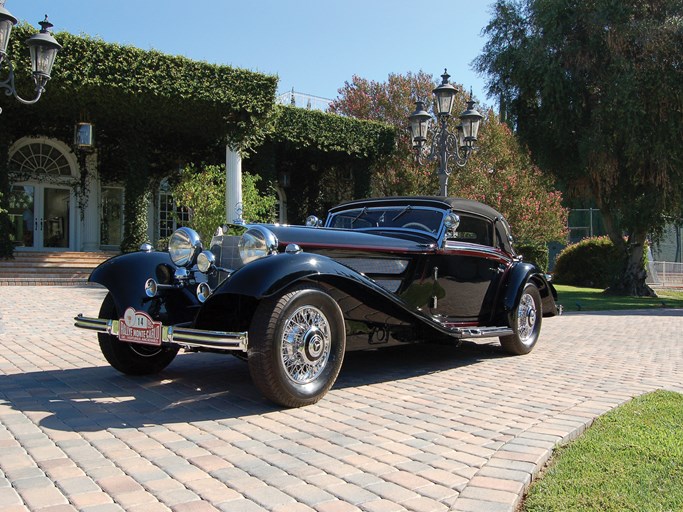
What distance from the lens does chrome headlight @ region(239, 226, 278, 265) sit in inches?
168

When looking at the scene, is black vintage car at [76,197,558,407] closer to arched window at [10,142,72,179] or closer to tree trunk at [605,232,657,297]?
tree trunk at [605,232,657,297]

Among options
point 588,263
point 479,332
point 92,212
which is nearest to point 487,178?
point 588,263

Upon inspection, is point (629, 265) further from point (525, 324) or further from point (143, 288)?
point (143, 288)

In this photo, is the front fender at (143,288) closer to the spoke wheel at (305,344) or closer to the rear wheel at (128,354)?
the rear wheel at (128,354)

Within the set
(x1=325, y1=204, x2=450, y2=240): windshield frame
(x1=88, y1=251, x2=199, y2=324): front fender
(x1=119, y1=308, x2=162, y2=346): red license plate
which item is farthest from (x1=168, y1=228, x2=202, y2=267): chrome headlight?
(x1=325, y1=204, x2=450, y2=240): windshield frame

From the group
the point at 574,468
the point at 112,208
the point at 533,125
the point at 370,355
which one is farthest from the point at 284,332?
the point at 112,208

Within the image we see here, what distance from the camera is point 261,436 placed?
11.3 feet

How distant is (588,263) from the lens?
24859mm

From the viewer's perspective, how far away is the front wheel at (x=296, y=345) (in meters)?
3.82

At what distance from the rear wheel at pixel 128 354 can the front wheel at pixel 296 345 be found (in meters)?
1.30

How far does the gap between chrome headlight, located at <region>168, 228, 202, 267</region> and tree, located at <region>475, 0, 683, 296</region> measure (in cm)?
1491

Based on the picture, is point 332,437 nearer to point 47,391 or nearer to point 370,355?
point 47,391

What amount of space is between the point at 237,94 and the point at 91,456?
591 inches

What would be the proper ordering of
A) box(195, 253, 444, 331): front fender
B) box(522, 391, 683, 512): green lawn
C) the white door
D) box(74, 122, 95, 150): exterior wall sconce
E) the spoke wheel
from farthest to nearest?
the white door
box(74, 122, 95, 150): exterior wall sconce
the spoke wheel
box(195, 253, 444, 331): front fender
box(522, 391, 683, 512): green lawn
